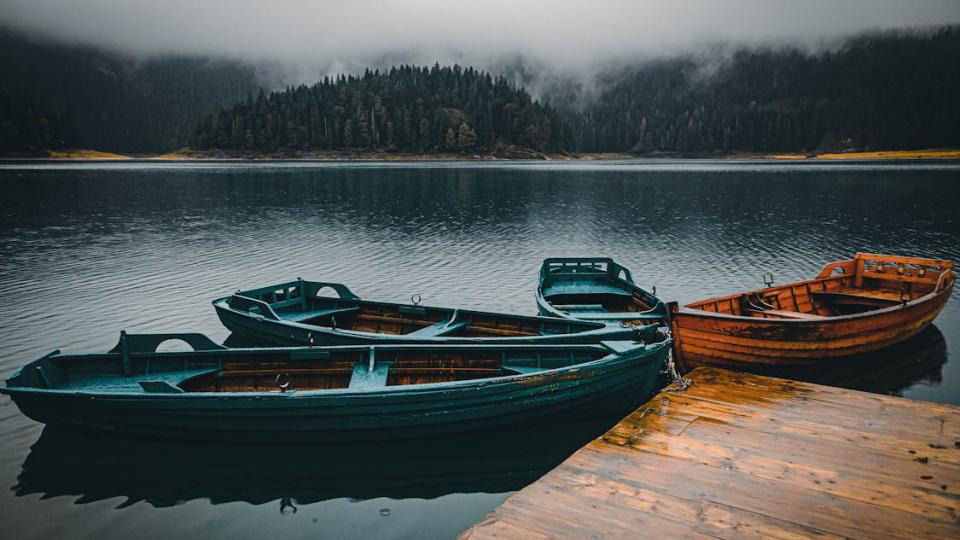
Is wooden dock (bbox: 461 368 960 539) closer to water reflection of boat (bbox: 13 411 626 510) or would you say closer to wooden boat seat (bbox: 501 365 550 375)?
water reflection of boat (bbox: 13 411 626 510)

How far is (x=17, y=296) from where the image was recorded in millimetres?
26297

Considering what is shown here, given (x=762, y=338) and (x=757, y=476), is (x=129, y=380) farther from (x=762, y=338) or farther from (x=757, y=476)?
(x=762, y=338)

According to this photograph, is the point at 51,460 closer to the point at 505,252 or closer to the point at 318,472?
the point at 318,472

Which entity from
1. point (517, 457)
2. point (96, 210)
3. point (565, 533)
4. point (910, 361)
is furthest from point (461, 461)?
point (96, 210)

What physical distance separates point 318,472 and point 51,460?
20.2 feet

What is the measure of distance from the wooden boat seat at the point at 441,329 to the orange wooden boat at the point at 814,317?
6.14 m

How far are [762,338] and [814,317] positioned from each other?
2472mm

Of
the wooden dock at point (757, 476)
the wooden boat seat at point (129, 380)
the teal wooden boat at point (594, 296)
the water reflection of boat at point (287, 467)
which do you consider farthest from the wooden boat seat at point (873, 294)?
the wooden boat seat at point (129, 380)

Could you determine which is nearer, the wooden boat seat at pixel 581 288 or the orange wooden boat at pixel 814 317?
the orange wooden boat at pixel 814 317

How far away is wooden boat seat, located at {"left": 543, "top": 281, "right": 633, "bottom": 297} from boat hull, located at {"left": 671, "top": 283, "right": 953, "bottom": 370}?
19.0 feet

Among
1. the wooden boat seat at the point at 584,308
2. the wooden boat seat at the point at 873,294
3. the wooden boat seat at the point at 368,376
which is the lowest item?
the wooden boat seat at the point at 368,376

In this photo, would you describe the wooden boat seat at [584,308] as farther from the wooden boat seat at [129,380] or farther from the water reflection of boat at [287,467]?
the wooden boat seat at [129,380]

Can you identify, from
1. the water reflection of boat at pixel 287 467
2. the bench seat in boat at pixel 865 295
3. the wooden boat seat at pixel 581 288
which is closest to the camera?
the water reflection of boat at pixel 287 467

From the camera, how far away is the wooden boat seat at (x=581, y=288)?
→ 21283 millimetres
